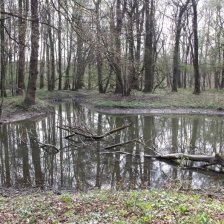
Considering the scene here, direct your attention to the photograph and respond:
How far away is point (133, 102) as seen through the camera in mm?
24750

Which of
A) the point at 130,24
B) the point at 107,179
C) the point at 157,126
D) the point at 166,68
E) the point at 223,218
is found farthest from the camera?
the point at 166,68

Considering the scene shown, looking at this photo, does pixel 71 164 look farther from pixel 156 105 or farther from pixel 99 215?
pixel 156 105

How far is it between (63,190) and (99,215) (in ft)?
9.57

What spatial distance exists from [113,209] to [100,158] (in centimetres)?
525

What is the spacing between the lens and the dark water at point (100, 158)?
Answer: 8.68 m

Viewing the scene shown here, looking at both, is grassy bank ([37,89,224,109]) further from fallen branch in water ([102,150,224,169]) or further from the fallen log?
the fallen log

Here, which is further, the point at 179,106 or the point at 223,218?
the point at 179,106

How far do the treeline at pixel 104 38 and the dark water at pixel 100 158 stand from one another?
11.8 ft

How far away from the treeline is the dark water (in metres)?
3.59

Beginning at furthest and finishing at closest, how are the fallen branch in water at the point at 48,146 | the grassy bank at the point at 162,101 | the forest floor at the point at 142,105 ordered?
1. the grassy bank at the point at 162,101
2. the forest floor at the point at 142,105
3. the fallen branch in water at the point at 48,146

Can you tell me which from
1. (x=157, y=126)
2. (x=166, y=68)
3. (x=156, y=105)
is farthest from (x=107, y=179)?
(x=166, y=68)

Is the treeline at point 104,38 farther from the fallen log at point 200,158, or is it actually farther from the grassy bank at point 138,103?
the fallen log at point 200,158

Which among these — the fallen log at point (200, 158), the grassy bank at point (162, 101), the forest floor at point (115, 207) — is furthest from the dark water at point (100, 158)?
the grassy bank at point (162, 101)

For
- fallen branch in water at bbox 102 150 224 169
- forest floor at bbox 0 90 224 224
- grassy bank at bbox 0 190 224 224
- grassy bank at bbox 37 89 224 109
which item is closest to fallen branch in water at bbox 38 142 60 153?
fallen branch in water at bbox 102 150 224 169
